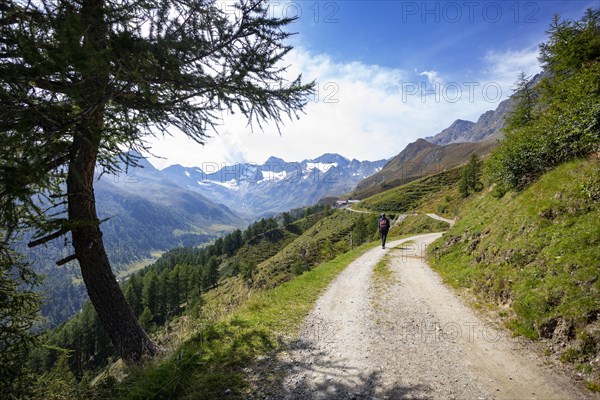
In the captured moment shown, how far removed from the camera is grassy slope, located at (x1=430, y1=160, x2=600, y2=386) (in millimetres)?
6246

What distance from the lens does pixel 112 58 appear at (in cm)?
418

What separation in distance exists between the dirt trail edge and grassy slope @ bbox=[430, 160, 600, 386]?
914mm

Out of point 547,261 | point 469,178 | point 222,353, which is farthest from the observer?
point 469,178

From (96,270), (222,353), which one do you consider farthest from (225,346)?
(96,270)

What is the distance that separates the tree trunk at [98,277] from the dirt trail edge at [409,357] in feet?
13.9

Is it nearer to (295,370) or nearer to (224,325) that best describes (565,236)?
(295,370)

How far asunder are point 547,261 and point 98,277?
12.7 m

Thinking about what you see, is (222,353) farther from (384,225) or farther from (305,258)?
(305,258)

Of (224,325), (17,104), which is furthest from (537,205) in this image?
(17,104)

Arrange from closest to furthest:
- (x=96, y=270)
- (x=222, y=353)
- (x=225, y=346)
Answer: (x=222, y=353)
(x=225, y=346)
(x=96, y=270)

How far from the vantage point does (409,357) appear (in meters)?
6.38

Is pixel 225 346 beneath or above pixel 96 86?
beneath

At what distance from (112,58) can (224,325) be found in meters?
7.40

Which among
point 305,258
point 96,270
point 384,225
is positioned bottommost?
point 305,258
